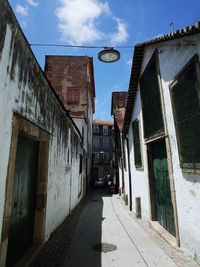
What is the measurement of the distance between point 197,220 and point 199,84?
2.47 m

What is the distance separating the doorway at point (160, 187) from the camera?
557 cm

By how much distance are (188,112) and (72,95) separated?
18.1m

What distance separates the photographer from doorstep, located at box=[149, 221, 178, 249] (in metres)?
4.84

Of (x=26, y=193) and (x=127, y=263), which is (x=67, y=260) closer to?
(x=127, y=263)

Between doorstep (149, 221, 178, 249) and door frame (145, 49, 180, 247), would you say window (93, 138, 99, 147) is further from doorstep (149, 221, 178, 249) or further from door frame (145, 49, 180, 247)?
doorstep (149, 221, 178, 249)

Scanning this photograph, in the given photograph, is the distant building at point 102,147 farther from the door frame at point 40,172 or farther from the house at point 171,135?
the door frame at point 40,172

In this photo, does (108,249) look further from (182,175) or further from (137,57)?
(137,57)

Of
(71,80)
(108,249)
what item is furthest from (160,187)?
(71,80)

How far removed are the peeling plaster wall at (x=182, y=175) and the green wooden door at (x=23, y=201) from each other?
3.28 meters

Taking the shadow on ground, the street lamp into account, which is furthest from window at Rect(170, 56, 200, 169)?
the shadow on ground

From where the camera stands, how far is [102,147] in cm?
4616

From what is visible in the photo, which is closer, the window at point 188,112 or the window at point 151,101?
the window at point 188,112

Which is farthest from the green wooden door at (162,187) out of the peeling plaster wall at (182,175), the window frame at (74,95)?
the window frame at (74,95)

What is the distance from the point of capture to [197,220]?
3.83m
